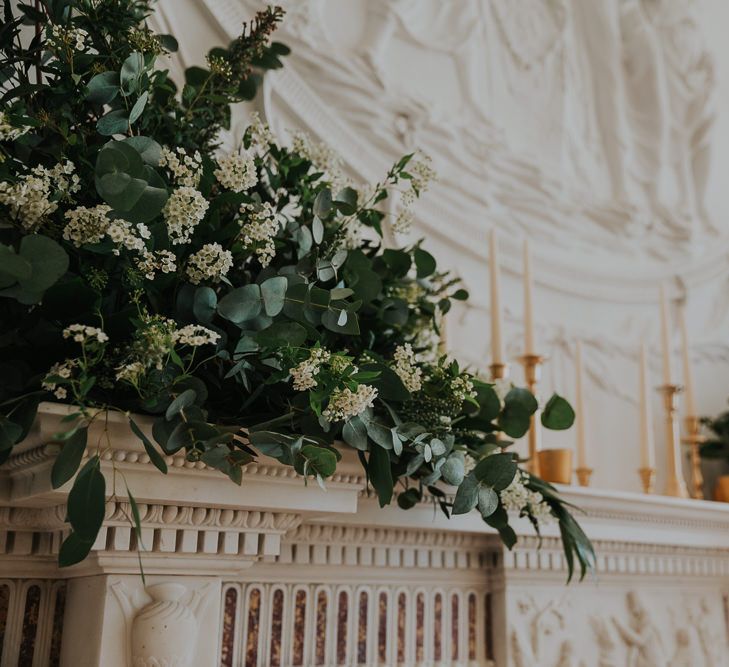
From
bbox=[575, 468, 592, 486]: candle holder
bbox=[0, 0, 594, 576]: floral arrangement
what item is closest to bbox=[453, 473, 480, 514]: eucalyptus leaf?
bbox=[0, 0, 594, 576]: floral arrangement

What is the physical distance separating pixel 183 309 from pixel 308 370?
0.77ft

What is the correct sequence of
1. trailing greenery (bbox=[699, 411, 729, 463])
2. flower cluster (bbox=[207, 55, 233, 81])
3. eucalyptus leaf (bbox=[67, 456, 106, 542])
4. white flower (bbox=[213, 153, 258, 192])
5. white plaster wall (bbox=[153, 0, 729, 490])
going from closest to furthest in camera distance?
eucalyptus leaf (bbox=[67, 456, 106, 542]), white flower (bbox=[213, 153, 258, 192]), flower cluster (bbox=[207, 55, 233, 81]), white plaster wall (bbox=[153, 0, 729, 490]), trailing greenery (bbox=[699, 411, 729, 463])

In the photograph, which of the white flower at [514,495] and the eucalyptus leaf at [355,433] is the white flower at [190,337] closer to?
the eucalyptus leaf at [355,433]

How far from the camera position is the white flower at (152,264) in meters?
1.04

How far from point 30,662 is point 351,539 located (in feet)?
2.05

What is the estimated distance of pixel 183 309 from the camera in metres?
1.12

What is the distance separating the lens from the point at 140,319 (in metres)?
0.96

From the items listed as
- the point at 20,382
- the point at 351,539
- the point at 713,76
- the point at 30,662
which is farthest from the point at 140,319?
the point at 713,76

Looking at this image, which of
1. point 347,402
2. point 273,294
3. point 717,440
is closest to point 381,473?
point 347,402

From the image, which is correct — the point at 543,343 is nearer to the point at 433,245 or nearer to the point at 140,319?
the point at 433,245

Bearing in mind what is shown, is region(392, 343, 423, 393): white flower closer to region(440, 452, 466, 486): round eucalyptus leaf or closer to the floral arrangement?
the floral arrangement

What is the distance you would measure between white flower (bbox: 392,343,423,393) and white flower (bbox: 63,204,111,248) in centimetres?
49

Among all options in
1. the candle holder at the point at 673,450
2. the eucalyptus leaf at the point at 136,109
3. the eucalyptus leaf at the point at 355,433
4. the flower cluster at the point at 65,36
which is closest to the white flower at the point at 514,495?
the eucalyptus leaf at the point at 355,433

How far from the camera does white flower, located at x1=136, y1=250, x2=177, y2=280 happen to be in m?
1.04
